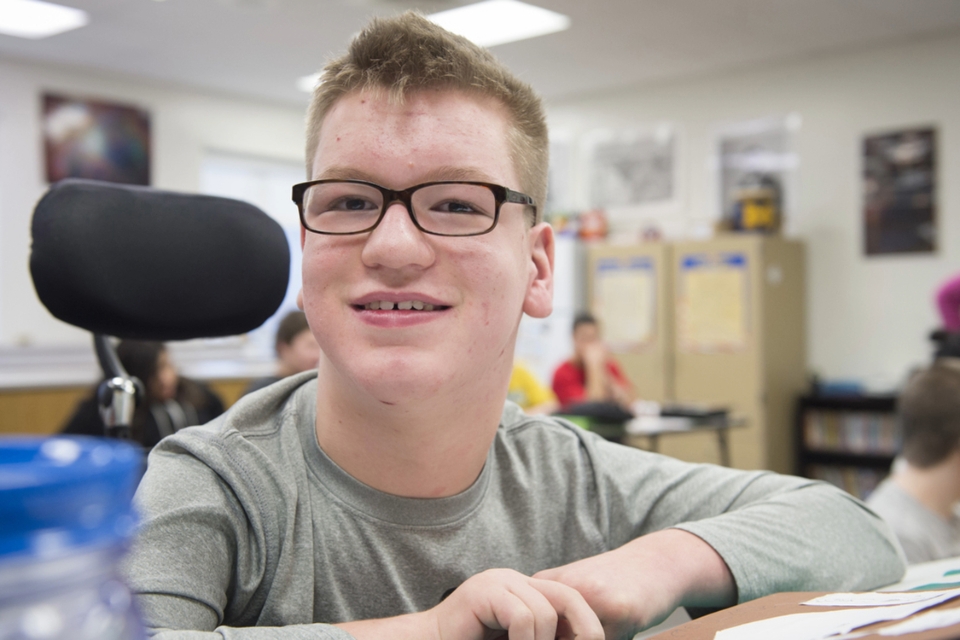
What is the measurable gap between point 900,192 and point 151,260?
583 cm

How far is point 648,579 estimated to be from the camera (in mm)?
812

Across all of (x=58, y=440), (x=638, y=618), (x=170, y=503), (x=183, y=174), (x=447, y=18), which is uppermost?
(x=447, y=18)

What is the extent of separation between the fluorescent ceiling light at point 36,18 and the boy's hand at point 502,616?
220 inches

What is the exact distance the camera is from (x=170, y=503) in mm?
771

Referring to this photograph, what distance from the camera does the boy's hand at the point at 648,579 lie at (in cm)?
76

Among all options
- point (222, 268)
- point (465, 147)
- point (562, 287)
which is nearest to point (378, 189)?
point (465, 147)

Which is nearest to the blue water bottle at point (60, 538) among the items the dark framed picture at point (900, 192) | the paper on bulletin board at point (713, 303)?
the paper on bulletin board at point (713, 303)

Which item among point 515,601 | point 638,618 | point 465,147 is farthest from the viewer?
point 465,147

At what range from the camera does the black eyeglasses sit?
86 centimetres

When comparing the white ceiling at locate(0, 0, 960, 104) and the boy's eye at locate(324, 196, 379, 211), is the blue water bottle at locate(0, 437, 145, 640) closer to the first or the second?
the boy's eye at locate(324, 196, 379, 211)

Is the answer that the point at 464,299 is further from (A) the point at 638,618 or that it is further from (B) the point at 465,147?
(A) the point at 638,618

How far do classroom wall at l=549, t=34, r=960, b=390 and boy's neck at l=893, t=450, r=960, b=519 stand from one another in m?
3.91

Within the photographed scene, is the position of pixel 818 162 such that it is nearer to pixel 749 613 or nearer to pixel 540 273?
pixel 540 273

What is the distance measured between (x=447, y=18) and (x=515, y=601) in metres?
5.31
